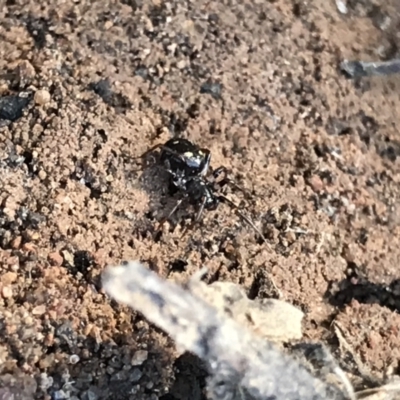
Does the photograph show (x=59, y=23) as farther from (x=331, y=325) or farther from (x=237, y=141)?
(x=331, y=325)

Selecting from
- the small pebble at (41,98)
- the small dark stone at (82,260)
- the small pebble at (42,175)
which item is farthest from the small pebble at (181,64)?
the small dark stone at (82,260)

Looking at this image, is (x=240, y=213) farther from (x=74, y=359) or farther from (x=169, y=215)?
(x=74, y=359)

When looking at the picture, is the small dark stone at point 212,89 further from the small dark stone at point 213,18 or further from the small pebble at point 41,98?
the small pebble at point 41,98

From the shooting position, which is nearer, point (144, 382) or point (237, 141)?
point (144, 382)

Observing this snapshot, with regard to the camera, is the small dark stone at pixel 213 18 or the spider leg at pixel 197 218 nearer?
the spider leg at pixel 197 218

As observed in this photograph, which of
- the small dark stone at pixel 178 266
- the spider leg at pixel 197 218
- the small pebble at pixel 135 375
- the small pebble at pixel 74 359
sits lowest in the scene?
the small pebble at pixel 74 359

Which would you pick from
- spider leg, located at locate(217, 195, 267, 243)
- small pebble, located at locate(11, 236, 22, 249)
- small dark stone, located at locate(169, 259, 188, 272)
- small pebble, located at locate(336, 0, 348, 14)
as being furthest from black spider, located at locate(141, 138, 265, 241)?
small pebble, located at locate(336, 0, 348, 14)

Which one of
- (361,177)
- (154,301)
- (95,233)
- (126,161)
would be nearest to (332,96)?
(361,177)
